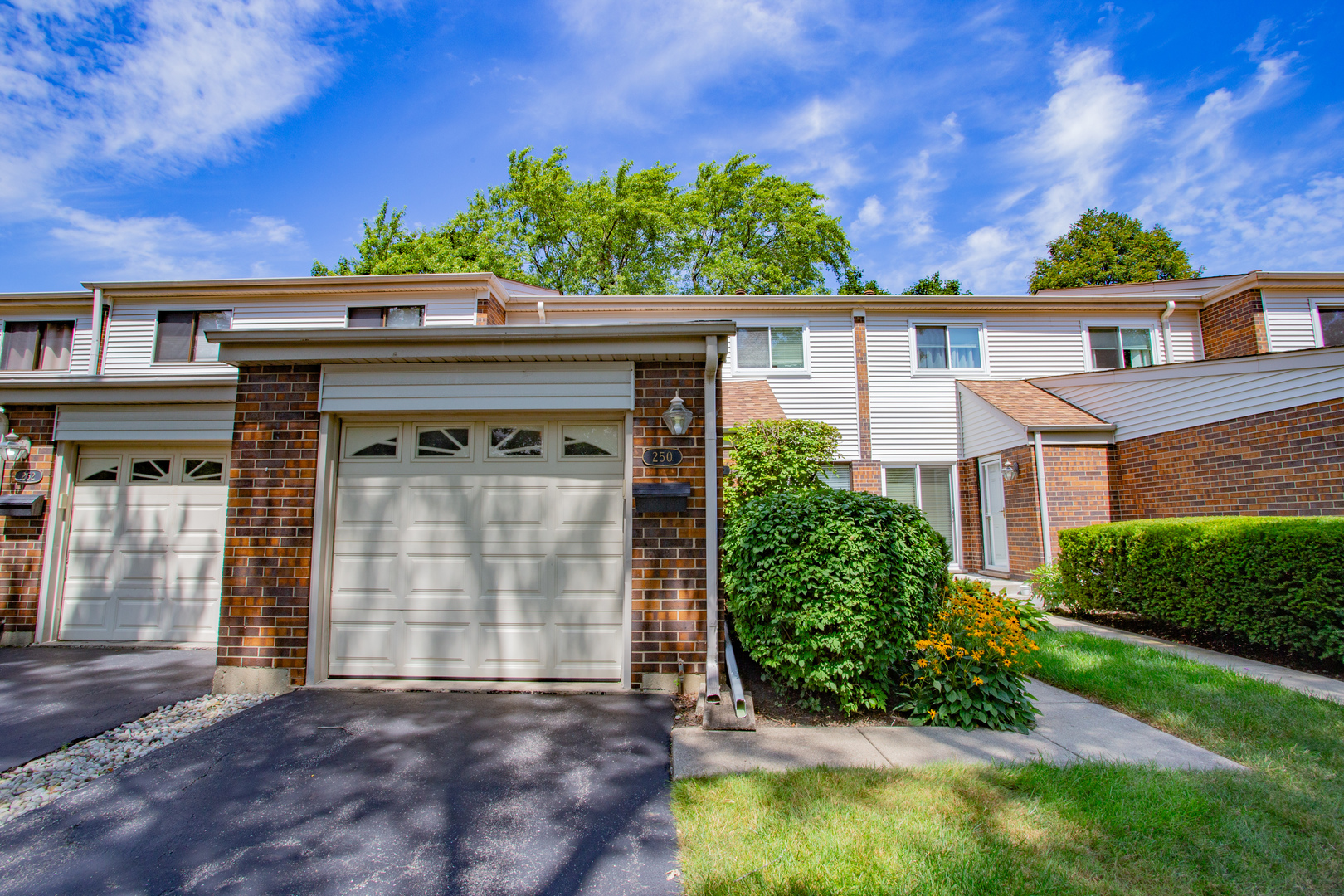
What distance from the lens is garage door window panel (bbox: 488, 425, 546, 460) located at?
5270 mm

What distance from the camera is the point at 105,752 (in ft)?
13.1

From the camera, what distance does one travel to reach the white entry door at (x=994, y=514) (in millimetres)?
10984

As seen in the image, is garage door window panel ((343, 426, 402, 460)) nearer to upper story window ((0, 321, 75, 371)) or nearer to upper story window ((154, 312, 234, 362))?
upper story window ((154, 312, 234, 362))

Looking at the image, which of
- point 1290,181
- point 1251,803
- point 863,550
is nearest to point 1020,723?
point 1251,803

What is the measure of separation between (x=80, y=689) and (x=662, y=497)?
18.0 feet

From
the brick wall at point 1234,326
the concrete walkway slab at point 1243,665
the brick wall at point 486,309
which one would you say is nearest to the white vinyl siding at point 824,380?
the brick wall at point 486,309

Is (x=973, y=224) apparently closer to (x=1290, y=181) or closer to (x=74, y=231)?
(x=1290, y=181)

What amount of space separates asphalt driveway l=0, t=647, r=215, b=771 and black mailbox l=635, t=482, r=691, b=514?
4.15 meters

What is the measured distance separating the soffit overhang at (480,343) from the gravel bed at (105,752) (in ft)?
9.19

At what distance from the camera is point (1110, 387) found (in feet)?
34.9

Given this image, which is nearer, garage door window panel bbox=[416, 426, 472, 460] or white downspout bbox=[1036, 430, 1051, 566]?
garage door window panel bbox=[416, 426, 472, 460]

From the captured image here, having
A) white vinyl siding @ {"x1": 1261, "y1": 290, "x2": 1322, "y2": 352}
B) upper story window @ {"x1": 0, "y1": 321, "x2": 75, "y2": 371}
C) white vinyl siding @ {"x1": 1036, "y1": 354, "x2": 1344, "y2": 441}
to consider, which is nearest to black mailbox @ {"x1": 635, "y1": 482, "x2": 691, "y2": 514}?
white vinyl siding @ {"x1": 1036, "y1": 354, "x2": 1344, "y2": 441}

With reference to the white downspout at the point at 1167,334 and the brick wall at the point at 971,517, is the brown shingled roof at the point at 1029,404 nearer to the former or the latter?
the brick wall at the point at 971,517

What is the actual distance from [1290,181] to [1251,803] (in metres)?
20.1
